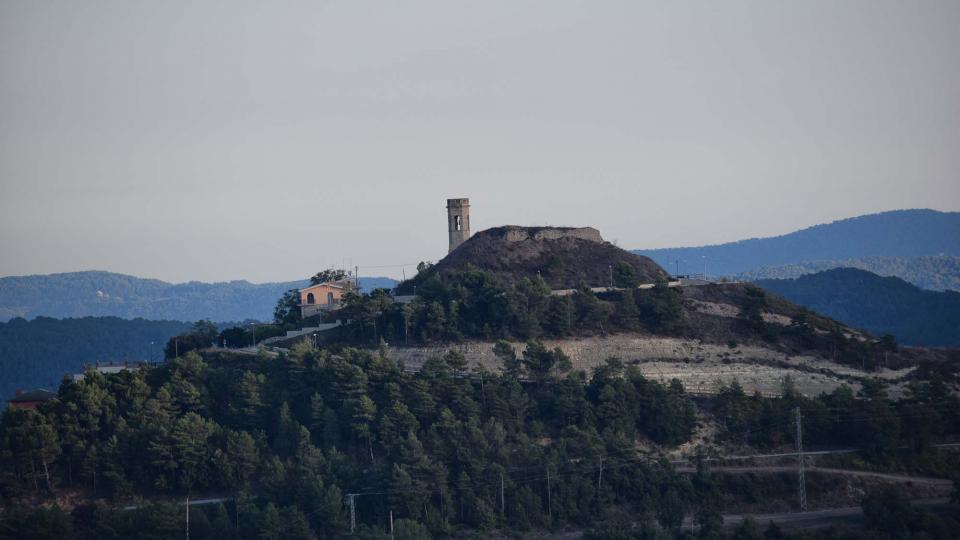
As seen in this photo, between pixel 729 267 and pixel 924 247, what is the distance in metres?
27.2

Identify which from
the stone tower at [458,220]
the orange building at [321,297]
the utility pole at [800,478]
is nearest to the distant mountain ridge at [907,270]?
the stone tower at [458,220]

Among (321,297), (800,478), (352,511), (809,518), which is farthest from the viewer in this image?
(321,297)

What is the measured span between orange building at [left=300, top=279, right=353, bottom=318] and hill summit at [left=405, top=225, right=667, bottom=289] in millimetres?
4243

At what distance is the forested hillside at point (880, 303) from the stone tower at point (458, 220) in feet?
124

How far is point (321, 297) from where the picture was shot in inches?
2650

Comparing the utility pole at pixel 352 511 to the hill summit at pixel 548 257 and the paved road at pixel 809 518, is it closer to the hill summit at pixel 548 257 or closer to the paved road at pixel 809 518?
the paved road at pixel 809 518

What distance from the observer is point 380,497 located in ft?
154

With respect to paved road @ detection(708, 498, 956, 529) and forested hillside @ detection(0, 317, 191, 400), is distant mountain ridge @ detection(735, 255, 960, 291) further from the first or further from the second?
paved road @ detection(708, 498, 956, 529)

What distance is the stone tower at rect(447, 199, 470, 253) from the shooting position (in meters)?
69.5

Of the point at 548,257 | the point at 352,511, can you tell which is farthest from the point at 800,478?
the point at 548,257

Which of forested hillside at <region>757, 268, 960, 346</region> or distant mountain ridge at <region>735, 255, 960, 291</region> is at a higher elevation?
distant mountain ridge at <region>735, 255, 960, 291</region>

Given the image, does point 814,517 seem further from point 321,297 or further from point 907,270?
point 907,270

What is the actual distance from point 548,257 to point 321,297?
11.6 meters

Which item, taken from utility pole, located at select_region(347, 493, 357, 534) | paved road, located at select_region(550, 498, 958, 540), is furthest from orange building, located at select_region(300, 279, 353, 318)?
paved road, located at select_region(550, 498, 958, 540)
